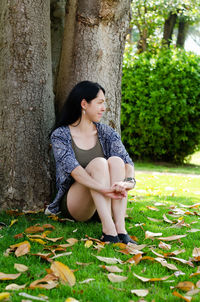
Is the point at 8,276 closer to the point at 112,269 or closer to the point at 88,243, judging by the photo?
the point at 112,269

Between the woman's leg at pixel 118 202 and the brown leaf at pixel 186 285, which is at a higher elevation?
the woman's leg at pixel 118 202

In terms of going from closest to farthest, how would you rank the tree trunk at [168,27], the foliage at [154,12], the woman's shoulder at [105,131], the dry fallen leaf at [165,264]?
the dry fallen leaf at [165,264] → the woman's shoulder at [105,131] → the foliage at [154,12] → the tree trunk at [168,27]

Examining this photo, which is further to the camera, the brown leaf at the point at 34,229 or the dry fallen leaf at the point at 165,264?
the brown leaf at the point at 34,229

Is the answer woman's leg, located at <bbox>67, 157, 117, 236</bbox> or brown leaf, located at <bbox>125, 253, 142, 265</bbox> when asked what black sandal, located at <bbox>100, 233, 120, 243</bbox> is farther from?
brown leaf, located at <bbox>125, 253, 142, 265</bbox>

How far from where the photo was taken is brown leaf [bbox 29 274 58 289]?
7.66 feet

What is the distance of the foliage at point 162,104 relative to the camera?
399 inches

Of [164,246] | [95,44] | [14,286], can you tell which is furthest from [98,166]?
[95,44]

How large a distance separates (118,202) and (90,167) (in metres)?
0.38

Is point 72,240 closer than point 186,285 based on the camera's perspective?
No

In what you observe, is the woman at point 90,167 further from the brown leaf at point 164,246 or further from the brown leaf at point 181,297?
the brown leaf at point 181,297

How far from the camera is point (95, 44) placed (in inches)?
166

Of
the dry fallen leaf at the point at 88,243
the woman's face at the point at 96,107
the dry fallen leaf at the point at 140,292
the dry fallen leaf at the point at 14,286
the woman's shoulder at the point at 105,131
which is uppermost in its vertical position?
the woman's face at the point at 96,107

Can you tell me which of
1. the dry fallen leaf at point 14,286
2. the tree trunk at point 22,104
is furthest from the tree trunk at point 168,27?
the dry fallen leaf at point 14,286

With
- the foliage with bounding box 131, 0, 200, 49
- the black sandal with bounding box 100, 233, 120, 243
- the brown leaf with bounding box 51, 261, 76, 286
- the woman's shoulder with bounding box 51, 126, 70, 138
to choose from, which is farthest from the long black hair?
the foliage with bounding box 131, 0, 200, 49
